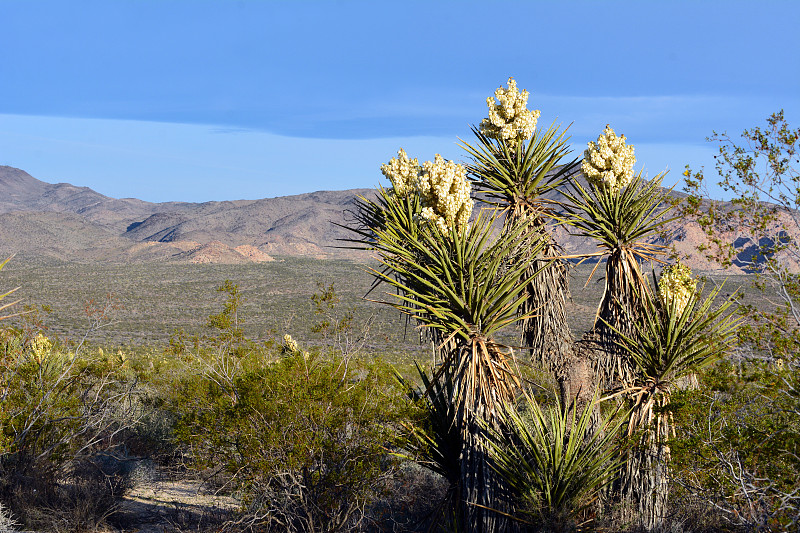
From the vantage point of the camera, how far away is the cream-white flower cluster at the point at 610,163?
27.5 feet

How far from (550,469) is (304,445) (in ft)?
9.59

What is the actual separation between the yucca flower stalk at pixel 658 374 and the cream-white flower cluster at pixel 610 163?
152 cm

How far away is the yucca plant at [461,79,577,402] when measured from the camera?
8.18 meters

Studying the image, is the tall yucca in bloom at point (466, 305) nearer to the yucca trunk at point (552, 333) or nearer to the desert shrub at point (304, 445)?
the yucca trunk at point (552, 333)

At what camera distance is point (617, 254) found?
27.1 ft

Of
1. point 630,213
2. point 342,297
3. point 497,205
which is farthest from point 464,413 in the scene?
point 342,297

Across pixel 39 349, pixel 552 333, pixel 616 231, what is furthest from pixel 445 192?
pixel 39 349

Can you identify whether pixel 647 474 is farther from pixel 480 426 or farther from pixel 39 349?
pixel 39 349

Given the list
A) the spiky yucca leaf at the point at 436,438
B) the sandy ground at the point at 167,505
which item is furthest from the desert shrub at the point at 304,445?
the sandy ground at the point at 167,505

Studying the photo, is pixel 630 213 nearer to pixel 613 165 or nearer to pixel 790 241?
pixel 613 165

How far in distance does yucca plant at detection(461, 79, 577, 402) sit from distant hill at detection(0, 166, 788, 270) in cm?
6768

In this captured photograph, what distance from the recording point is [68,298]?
49.2 m

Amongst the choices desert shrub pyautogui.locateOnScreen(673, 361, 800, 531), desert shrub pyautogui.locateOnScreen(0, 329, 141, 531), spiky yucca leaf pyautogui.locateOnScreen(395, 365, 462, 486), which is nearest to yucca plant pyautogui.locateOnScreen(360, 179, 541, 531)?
spiky yucca leaf pyautogui.locateOnScreen(395, 365, 462, 486)

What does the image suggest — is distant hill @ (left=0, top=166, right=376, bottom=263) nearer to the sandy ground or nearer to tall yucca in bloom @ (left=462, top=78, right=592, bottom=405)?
the sandy ground
